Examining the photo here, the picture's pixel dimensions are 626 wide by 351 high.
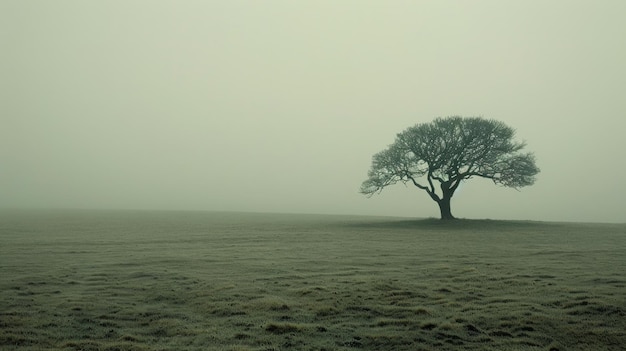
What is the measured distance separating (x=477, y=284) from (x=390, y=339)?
6.15 metres

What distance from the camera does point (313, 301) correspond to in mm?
12984

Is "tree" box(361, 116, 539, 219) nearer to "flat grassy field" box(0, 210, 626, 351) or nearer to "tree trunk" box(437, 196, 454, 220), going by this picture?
"tree trunk" box(437, 196, 454, 220)

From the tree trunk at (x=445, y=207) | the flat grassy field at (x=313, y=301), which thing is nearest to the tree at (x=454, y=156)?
the tree trunk at (x=445, y=207)

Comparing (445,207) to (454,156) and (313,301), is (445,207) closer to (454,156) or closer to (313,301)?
(454,156)

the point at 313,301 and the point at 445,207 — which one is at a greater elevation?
the point at 445,207

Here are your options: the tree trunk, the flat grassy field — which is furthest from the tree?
the flat grassy field

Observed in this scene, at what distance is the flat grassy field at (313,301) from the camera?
10.1 metres

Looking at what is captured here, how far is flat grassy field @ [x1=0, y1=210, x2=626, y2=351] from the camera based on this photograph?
1011 cm

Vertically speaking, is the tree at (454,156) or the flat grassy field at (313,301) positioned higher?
the tree at (454,156)

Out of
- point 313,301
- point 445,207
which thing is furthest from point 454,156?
point 313,301

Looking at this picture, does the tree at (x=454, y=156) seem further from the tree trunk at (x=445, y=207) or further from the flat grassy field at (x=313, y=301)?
the flat grassy field at (x=313, y=301)

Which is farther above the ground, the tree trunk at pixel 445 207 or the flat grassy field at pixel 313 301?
the tree trunk at pixel 445 207

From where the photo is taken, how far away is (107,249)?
81.9 ft

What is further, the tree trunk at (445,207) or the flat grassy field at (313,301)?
the tree trunk at (445,207)
